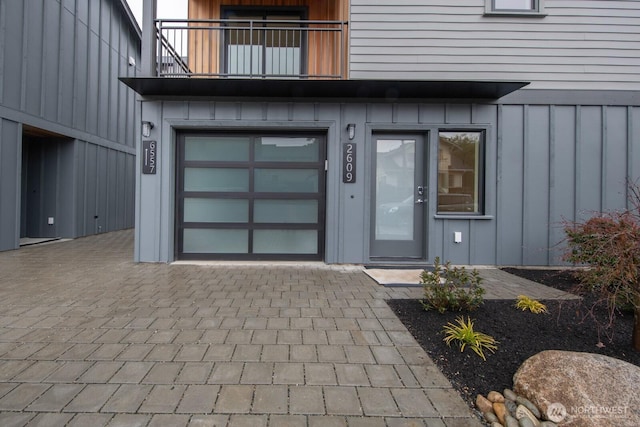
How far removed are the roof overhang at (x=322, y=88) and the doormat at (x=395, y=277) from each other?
2.87 metres

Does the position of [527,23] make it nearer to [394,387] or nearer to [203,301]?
[394,387]

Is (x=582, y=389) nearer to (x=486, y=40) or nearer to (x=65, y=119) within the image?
(x=486, y=40)

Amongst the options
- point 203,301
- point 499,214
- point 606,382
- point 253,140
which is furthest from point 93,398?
point 499,214

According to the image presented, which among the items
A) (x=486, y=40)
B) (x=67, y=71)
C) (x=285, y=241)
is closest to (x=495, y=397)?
(x=285, y=241)

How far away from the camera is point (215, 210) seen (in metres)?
5.80

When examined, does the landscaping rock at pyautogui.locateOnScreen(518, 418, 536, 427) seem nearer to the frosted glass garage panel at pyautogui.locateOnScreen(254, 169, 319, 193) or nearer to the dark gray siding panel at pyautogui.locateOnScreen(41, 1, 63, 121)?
the frosted glass garage panel at pyautogui.locateOnScreen(254, 169, 319, 193)

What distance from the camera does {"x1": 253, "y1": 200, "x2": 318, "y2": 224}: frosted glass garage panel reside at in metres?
5.79

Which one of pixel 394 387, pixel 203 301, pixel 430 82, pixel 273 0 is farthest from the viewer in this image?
pixel 273 0

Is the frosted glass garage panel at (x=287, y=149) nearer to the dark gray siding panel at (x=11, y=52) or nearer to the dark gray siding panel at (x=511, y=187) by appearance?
the dark gray siding panel at (x=511, y=187)

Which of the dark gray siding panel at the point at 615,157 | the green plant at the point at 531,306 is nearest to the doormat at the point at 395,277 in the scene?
the green plant at the point at 531,306

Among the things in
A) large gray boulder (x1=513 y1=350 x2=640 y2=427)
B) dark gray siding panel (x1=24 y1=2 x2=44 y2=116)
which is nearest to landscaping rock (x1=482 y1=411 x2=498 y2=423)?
large gray boulder (x1=513 y1=350 x2=640 y2=427)

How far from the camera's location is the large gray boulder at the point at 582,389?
1.76 m

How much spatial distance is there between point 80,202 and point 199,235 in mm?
5512

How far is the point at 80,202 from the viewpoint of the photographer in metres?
8.90
